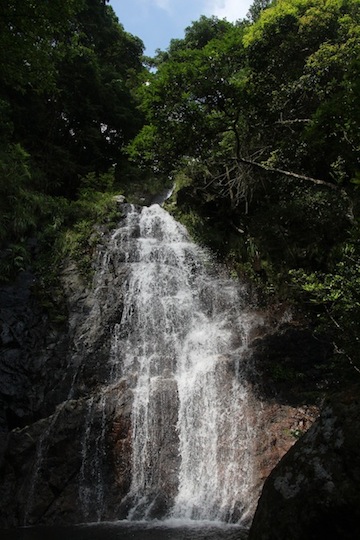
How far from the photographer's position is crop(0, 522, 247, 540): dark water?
Result: 6.33 metres

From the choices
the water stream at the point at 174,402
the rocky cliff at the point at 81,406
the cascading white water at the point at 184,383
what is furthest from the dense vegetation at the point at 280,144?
the water stream at the point at 174,402

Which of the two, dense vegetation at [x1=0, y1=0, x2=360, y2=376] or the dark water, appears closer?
the dark water

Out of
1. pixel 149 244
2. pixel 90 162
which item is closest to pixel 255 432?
pixel 149 244

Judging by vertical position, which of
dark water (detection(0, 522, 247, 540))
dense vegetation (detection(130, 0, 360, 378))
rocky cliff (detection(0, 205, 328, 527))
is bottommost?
dark water (detection(0, 522, 247, 540))

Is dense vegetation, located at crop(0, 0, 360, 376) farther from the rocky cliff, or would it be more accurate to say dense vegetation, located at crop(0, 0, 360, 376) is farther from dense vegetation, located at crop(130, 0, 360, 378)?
the rocky cliff

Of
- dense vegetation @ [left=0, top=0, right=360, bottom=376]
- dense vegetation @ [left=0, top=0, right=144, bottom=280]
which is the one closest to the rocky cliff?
dense vegetation @ [left=0, top=0, right=360, bottom=376]

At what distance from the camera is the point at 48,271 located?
13.1 metres

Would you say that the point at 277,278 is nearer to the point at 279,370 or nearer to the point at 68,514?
the point at 279,370

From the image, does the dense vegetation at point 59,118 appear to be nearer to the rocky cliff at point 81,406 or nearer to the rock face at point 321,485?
the rocky cliff at point 81,406

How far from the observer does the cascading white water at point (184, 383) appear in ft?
26.9

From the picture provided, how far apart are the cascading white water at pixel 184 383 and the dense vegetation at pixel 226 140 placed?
1.85 meters

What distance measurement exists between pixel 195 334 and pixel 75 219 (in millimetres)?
7166

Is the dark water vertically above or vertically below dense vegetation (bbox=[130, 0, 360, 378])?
below

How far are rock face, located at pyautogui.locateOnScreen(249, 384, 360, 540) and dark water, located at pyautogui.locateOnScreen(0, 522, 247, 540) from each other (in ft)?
11.8
